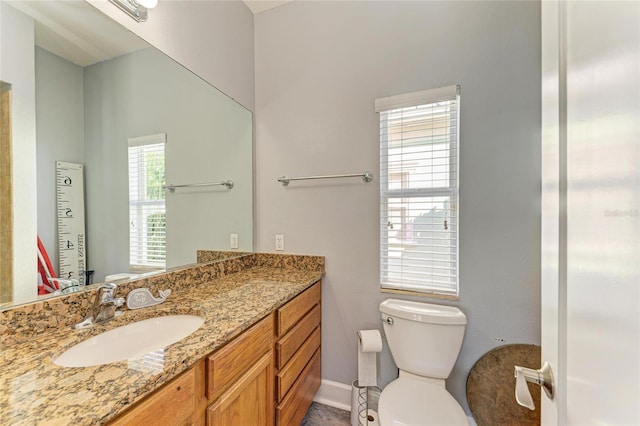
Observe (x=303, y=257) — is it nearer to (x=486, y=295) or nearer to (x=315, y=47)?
(x=486, y=295)

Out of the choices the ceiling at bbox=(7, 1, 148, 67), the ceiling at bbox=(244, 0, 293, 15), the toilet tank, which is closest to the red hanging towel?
the ceiling at bbox=(7, 1, 148, 67)

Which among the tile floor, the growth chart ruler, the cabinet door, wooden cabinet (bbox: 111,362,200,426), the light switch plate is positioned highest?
the growth chart ruler

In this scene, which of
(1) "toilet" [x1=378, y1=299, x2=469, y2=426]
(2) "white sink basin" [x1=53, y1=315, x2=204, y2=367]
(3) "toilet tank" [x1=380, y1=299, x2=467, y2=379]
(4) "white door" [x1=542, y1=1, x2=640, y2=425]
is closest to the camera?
(4) "white door" [x1=542, y1=1, x2=640, y2=425]

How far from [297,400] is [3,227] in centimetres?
142

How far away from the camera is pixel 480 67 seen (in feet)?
4.55

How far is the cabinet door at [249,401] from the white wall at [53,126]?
29.8 inches

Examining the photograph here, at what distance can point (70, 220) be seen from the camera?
92 cm

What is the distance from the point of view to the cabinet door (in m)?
0.81

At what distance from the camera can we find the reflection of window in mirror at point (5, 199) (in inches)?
29.1

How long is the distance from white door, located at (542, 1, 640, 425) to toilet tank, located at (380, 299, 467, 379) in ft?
2.60

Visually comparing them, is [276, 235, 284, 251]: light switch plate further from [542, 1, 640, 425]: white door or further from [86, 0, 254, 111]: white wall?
[542, 1, 640, 425]: white door

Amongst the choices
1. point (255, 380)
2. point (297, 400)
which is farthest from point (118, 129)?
point (297, 400)

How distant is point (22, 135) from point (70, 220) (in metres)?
0.31

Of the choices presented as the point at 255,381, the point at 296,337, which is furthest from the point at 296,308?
the point at 255,381
